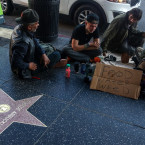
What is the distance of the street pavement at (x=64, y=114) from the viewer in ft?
7.88

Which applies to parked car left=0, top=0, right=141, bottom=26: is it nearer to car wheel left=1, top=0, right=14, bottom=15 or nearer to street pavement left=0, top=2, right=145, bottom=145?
car wheel left=1, top=0, right=14, bottom=15

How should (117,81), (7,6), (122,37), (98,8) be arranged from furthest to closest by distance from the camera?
(7,6), (98,8), (122,37), (117,81)

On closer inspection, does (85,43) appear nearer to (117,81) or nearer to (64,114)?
(117,81)

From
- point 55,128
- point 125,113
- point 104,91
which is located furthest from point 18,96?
point 125,113

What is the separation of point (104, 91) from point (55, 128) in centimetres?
112

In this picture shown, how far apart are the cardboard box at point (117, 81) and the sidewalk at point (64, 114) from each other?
10cm

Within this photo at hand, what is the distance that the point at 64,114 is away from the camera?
2.75m

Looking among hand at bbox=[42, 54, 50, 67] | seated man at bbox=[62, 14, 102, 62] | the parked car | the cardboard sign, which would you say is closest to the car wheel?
the parked car

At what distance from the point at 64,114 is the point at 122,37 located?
8.18 feet

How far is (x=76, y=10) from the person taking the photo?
19.7 feet

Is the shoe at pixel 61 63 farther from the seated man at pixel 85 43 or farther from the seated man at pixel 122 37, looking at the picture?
the seated man at pixel 122 37

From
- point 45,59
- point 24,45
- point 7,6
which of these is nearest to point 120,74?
point 45,59

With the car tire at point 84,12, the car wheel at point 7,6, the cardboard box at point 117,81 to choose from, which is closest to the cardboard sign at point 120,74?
the cardboard box at point 117,81

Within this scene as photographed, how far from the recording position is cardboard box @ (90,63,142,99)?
321 cm
